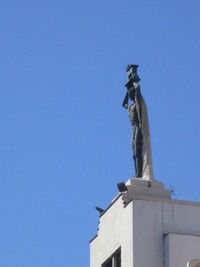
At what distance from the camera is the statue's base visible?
1187 inches

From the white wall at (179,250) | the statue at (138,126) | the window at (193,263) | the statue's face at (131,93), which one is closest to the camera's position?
the window at (193,263)

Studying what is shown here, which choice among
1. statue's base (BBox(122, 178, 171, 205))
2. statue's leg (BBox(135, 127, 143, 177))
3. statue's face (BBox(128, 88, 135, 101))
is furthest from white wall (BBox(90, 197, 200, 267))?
statue's face (BBox(128, 88, 135, 101))

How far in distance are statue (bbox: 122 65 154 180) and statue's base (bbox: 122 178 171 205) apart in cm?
44

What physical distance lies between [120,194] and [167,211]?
173 centimetres

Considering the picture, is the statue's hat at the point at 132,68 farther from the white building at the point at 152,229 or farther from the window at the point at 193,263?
the window at the point at 193,263

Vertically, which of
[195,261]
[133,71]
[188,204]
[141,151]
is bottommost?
[195,261]

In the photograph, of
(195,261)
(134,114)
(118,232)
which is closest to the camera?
(195,261)

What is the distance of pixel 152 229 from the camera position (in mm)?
29266

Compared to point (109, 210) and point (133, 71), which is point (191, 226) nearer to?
point (109, 210)

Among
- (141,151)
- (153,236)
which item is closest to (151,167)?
(141,151)

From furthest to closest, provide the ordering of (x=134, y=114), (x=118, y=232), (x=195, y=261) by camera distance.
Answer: (x=134, y=114) → (x=118, y=232) → (x=195, y=261)

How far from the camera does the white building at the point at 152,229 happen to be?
1136 inches

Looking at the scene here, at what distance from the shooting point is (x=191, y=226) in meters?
29.7

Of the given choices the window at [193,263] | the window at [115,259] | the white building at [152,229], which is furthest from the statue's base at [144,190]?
the window at [193,263]
